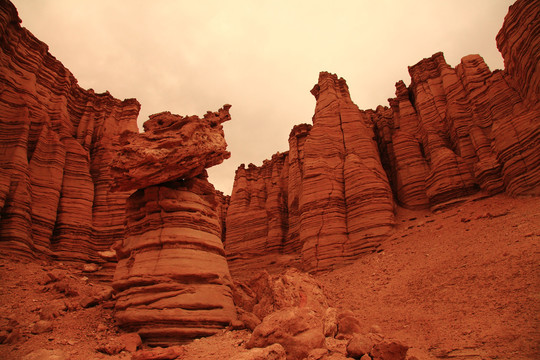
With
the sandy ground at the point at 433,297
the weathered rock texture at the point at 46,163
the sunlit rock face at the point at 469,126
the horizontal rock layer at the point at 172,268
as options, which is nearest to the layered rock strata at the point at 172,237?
the horizontal rock layer at the point at 172,268

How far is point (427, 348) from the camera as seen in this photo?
664 cm

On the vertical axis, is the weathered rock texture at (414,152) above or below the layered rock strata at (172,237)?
above

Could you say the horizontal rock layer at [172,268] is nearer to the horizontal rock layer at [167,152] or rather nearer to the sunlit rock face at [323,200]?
the horizontal rock layer at [167,152]

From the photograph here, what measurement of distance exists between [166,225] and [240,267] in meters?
21.7

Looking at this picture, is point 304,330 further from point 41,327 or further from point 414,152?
point 414,152

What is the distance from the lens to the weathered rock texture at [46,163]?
16.9 meters

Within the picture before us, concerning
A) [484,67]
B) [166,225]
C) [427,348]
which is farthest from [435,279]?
[484,67]

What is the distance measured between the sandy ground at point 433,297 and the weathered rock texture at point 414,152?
2966mm

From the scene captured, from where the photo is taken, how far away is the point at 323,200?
2177 cm

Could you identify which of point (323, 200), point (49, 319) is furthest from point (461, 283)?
point (323, 200)

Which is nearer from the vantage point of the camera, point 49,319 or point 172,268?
point 49,319

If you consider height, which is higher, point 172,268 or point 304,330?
point 172,268

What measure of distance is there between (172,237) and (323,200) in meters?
13.8

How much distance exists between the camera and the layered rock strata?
8.26 m
